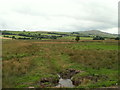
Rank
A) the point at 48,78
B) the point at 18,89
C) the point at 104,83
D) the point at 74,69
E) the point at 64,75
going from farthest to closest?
the point at 74,69 → the point at 64,75 → the point at 48,78 → the point at 104,83 → the point at 18,89

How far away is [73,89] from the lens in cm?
1130

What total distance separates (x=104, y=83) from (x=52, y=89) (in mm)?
5311

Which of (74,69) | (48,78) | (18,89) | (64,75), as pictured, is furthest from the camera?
(74,69)

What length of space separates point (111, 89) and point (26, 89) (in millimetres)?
7414

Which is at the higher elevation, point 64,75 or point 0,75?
point 0,75

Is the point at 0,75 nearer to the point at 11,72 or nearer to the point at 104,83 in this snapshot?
the point at 11,72

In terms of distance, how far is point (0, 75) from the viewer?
13.3 metres

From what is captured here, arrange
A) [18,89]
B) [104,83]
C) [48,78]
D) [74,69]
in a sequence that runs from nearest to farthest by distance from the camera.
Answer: [18,89], [104,83], [48,78], [74,69]

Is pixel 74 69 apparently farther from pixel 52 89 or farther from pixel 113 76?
pixel 52 89

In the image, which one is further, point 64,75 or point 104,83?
point 64,75

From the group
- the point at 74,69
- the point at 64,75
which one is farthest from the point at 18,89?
the point at 74,69

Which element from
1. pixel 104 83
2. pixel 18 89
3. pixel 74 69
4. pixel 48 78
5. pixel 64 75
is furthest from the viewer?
pixel 74 69

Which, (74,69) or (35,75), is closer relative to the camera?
(35,75)

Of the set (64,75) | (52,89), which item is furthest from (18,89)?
(64,75)
